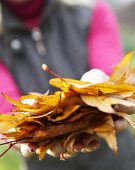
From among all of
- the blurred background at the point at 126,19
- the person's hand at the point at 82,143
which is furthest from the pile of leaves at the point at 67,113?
the blurred background at the point at 126,19

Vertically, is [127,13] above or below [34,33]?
above

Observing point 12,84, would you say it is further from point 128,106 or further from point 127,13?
point 127,13

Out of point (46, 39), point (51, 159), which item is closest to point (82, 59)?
point (46, 39)

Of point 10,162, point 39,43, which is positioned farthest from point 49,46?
point 10,162

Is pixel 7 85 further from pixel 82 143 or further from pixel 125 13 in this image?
pixel 125 13

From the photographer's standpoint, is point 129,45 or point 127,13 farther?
point 127,13

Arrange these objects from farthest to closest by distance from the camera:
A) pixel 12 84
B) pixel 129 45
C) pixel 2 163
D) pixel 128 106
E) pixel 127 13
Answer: pixel 127 13 < pixel 129 45 < pixel 2 163 < pixel 12 84 < pixel 128 106
